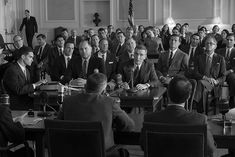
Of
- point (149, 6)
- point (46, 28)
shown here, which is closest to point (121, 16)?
point (149, 6)

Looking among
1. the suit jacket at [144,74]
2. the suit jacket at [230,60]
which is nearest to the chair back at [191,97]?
the suit jacket at [144,74]

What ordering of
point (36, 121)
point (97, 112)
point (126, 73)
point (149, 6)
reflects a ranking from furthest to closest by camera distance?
point (149, 6) → point (126, 73) → point (36, 121) → point (97, 112)

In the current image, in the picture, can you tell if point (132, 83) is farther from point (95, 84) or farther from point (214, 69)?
point (95, 84)

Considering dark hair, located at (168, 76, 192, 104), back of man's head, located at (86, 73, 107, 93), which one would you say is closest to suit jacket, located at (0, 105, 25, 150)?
back of man's head, located at (86, 73, 107, 93)

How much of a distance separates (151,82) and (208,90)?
1156 millimetres

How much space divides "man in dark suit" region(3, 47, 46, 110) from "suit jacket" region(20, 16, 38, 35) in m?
10.8

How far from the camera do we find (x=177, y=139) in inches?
109

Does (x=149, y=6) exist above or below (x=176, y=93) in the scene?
above

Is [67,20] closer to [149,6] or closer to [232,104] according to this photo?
[149,6]

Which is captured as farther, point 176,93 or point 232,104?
point 232,104

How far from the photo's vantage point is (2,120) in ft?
11.1

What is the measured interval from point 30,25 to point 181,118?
13867 mm

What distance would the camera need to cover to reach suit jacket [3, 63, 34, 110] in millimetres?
5348

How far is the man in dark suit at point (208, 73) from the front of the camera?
6.32 meters
